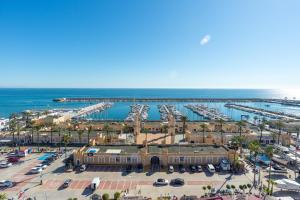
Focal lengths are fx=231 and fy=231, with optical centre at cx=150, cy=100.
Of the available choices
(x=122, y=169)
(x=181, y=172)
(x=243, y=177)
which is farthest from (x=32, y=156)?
(x=243, y=177)

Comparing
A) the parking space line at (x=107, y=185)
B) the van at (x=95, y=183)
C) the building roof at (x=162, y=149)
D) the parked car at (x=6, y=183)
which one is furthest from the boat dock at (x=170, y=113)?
the parked car at (x=6, y=183)

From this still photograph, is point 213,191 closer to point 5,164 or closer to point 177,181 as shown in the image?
point 177,181

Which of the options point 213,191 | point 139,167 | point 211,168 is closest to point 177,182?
point 213,191

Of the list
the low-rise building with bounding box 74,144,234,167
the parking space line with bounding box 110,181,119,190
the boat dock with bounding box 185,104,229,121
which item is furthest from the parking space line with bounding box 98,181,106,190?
the boat dock with bounding box 185,104,229,121

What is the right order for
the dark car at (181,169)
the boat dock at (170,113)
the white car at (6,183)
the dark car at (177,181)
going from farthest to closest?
the boat dock at (170,113)
the dark car at (181,169)
the dark car at (177,181)
the white car at (6,183)

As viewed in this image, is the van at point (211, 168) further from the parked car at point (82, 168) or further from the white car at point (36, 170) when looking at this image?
the white car at point (36, 170)

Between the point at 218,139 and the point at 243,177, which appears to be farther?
the point at 218,139

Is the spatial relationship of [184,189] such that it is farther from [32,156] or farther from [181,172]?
[32,156]

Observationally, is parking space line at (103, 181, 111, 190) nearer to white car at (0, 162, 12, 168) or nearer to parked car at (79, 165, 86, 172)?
parked car at (79, 165, 86, 172)
